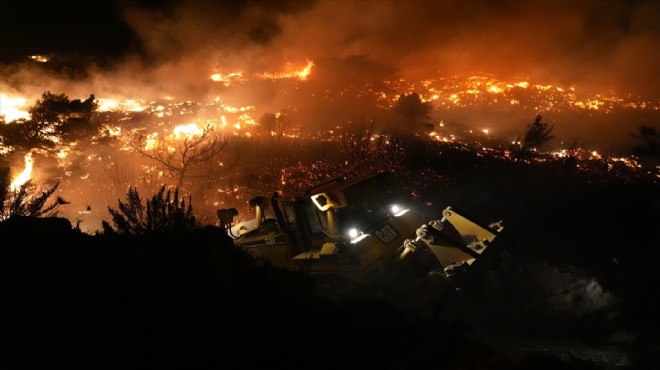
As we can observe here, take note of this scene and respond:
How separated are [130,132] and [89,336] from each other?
1769 inches

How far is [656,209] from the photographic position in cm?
1612

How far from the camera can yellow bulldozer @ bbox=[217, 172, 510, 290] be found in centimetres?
862

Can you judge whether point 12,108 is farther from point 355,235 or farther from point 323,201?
point 355,235

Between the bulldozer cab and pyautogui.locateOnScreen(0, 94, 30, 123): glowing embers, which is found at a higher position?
pyautogui.locateOnScreen(0, 94, 30, 123): glowing embers

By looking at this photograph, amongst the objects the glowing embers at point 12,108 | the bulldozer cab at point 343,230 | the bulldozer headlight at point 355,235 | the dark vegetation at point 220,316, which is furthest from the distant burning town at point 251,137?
the dark vegetation at point 220,316

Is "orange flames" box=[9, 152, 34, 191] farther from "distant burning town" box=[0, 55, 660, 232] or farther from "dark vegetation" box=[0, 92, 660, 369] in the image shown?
"dark vegetation" box=[0, 92, 660, 369]

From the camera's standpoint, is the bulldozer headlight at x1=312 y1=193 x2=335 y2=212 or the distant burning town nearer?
the bulldozer headlight at x1=312 y1=193 x2=335 y2=212

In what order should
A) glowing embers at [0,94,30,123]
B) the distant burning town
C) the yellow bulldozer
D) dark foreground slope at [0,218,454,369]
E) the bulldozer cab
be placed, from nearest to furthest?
dark foreground slope at [0,218,454,369] → the yellow bulldozer → the bulldozer cab → glowing embers at [0,94,30,123] → the distant burning town

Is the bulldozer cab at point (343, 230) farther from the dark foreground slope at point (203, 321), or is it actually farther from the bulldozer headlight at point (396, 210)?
the dark foreground slope at point (203, 321)

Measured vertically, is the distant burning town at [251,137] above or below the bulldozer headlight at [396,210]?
above

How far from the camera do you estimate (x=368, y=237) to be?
9.73 metres

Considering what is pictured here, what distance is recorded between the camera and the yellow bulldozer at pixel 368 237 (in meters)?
8.62

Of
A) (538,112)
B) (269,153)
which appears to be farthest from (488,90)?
(269,153)

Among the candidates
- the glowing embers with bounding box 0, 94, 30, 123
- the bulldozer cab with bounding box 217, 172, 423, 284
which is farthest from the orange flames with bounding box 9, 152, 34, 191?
the bulldozer cab with bounding box 217, 172, 423, 284
